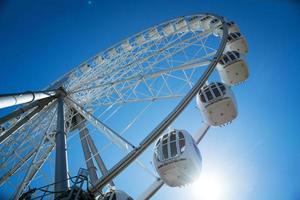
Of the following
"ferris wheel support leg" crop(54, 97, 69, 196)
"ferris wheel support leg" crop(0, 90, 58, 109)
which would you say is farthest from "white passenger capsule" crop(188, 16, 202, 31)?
"ferris wheel support leg" crop(54, 97, 69, 196)

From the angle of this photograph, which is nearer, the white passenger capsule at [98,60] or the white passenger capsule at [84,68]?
the white passenger capsule at [84,68]

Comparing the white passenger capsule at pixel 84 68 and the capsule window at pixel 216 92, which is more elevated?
the white passenger capsule at pixel 84 68

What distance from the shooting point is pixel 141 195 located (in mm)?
11344

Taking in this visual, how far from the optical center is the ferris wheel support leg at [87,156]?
14.3 meters

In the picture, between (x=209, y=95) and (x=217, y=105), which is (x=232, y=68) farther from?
(x=217, y=105)

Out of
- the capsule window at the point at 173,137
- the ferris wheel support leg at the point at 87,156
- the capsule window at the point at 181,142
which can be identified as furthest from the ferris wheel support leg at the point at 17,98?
the capsule window at the point at 181,142

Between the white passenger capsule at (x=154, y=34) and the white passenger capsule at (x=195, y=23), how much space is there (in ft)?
6.93

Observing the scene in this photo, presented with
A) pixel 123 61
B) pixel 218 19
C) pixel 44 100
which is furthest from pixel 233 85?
pixel 44 100

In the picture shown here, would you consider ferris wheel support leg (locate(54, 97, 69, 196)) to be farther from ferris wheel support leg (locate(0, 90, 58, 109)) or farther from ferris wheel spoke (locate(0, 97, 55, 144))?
ferris wheel spoke (locate(0, 97, 55, 144))

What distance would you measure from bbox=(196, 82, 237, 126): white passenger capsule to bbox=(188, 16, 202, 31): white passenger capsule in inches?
324

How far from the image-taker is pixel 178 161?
996 centimetres

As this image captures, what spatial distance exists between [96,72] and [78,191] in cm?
1279

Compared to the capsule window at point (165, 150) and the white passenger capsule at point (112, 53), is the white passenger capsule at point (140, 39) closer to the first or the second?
the white passenger capsule at point (112, 53)

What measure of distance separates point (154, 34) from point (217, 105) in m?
10.3
